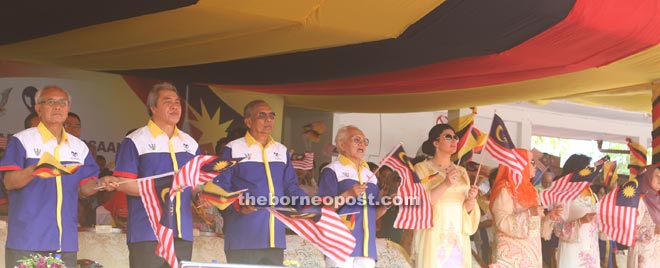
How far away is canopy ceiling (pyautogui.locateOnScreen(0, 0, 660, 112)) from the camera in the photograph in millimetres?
5129

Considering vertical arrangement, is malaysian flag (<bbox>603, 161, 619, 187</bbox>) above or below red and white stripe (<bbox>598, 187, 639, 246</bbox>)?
above

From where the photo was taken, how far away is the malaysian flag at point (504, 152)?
6098mm

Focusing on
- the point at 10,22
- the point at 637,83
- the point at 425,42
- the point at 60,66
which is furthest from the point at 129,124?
the point at 637,83

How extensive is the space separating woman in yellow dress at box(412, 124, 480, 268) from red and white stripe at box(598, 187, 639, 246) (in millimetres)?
1537

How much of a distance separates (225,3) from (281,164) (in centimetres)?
97

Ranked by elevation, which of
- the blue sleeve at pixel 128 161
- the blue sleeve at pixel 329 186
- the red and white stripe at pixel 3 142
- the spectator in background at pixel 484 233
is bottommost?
the spectator in background at pixel 484 233

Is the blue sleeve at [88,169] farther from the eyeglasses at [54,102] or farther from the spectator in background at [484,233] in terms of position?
the spectator in background at [484,233]

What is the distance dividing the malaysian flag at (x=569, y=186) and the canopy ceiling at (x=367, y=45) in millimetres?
801

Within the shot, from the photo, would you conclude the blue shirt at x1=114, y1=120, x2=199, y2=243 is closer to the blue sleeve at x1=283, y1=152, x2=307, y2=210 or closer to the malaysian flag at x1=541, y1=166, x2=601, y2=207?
the blue sleeve at x1=283, y1=152, x2=307, y2=210

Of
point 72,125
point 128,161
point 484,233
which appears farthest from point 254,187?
point 484,233

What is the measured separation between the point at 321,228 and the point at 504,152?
2.11 m

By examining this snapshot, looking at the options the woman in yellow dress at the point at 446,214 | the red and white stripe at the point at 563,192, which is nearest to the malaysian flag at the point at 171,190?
the woman in yellow dress at the point at 446,214

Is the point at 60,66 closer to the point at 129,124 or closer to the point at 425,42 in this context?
the point at 129,124

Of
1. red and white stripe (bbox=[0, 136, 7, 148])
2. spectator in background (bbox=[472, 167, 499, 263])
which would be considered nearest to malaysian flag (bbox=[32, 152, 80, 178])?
red and white stripe (bbox=[0, 136, 7, 148])
